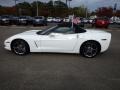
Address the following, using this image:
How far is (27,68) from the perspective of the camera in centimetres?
583

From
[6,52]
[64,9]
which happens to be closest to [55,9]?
[64,9]

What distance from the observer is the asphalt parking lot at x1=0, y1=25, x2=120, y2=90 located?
4.54 meters

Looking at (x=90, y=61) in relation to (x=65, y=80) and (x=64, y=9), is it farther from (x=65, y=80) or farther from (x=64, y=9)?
(x=64, y=9)

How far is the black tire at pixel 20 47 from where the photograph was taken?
7.53 m

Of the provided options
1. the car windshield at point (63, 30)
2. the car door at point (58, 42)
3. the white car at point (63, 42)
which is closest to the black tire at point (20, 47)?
the white car at point (63, 42)

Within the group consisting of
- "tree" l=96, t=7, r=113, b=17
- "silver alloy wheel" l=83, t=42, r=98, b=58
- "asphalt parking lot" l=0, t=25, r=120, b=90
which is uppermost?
"tree" l=96, t=7, r=113, b=17

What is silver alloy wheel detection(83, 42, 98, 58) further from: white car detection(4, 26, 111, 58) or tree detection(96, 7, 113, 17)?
tree detection(96, 7, 113, 17)

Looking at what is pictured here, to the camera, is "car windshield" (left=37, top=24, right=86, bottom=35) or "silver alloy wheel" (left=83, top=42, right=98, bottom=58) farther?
"car windshield" (left=37, top=24, right=86, bottom=35)

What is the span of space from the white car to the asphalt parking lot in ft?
0.88

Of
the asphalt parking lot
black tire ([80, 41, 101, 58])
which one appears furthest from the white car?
the asphalt parking lot

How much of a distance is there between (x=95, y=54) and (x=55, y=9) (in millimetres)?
78220

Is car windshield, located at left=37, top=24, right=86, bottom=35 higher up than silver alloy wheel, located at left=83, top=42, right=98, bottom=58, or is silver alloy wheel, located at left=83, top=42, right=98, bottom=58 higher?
car windshield, located at left=37, top=24, right=86, bottom=35

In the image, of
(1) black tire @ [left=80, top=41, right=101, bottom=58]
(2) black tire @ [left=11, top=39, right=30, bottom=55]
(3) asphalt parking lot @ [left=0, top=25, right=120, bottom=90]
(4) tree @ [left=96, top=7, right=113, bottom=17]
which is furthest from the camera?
(4) tree @ [left=96, top=7, right=113, bottom=17]

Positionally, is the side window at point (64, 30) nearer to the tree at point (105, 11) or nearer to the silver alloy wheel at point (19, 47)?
the silver alloy wheel at point (19, 47)
